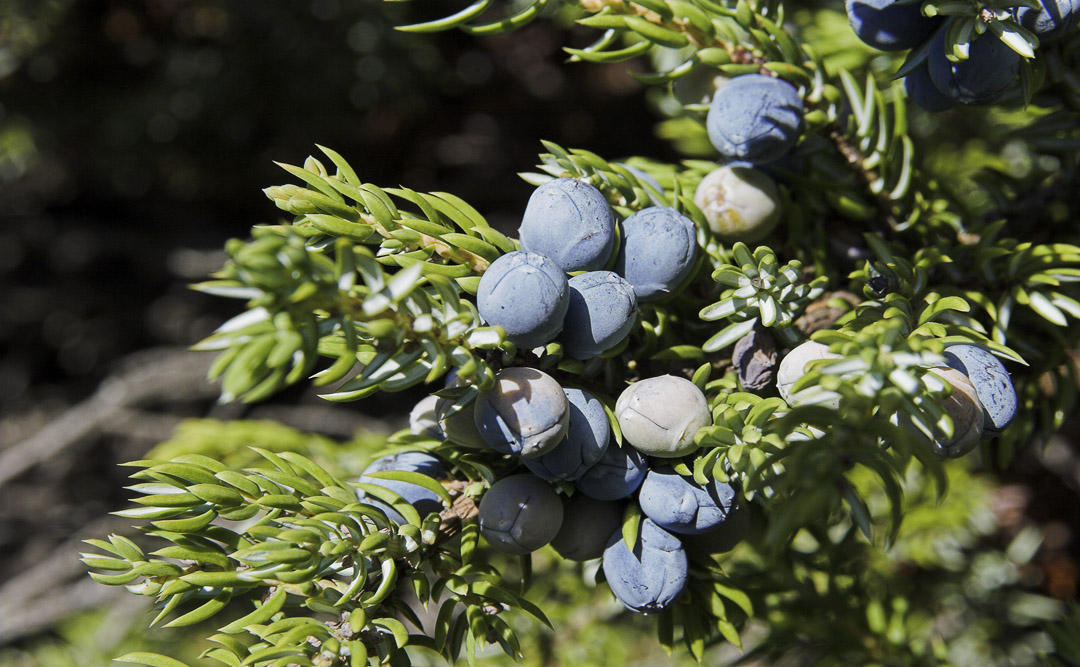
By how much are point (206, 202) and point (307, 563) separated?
2.24 m

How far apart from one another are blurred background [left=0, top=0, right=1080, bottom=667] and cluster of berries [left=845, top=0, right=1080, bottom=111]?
3.16 feet

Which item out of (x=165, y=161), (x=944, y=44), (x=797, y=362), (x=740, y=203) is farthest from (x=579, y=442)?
(x=165, y=161)

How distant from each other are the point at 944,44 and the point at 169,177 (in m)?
2.16

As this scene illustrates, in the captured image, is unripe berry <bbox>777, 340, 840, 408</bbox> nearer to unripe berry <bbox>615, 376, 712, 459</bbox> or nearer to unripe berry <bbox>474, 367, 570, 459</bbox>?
unripe berry <bbox>615, 376, 712, 459</bbox>

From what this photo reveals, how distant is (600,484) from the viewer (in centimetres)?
68

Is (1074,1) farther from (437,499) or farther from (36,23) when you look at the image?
(36,23)

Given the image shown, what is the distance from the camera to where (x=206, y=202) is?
99.7 inches

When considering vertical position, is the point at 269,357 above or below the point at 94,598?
above

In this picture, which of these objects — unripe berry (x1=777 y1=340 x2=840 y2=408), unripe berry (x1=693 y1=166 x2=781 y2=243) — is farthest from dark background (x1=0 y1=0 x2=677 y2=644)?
unripe berry (x1=777 y1=340 x2=840 y2=408)

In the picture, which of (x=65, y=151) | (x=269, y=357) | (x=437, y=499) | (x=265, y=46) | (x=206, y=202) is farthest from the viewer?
(x=206, y=202)

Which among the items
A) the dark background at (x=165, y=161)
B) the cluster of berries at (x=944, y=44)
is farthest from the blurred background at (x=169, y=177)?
the cluster of berries at (x=944, y=44)

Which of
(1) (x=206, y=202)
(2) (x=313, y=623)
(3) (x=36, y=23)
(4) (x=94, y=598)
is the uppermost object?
(3) (x=36, y=23)

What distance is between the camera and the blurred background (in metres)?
1.89

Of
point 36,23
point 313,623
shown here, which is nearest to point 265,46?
point 36,23
